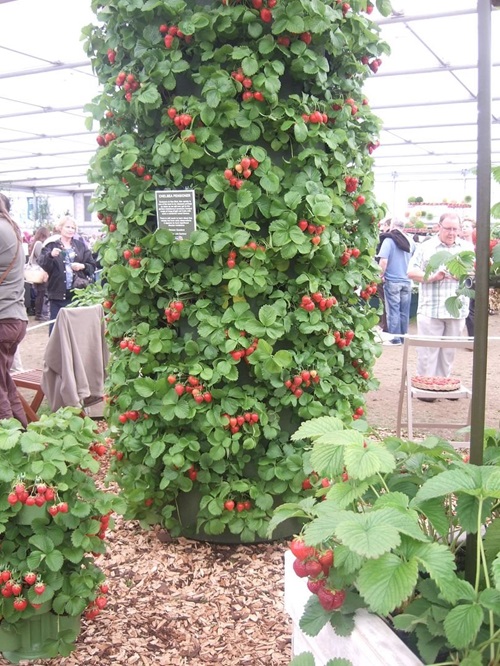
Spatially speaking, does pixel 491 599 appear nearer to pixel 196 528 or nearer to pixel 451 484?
pixel 451 484

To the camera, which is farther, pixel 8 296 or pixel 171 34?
pixel 8 296

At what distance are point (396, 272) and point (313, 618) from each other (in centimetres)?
804

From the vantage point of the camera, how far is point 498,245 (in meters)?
1.68

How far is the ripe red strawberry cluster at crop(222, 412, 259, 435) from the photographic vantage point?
298cm

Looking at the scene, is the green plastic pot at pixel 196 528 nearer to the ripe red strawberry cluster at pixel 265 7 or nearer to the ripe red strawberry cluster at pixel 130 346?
the ripe red strawberry cluster at pixel 130 346

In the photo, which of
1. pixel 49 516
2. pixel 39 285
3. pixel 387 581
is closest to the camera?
pixel 387 581

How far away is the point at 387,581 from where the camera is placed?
3.70 feet

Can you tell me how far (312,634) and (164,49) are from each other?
2.45 m

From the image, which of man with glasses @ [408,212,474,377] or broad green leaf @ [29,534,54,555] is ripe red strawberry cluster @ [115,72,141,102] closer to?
broad green leaf @ [29,534,54,555]

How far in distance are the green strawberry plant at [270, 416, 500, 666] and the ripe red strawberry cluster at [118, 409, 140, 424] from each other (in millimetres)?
1679

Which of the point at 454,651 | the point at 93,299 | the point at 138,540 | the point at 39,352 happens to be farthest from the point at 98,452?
the point at 39,352

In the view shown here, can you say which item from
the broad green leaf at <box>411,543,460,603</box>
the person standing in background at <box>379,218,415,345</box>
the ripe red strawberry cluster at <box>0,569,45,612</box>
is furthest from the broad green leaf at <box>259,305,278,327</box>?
the person standing in background at <box>379,218,415,345</box>

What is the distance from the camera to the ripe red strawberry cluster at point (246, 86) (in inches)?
110

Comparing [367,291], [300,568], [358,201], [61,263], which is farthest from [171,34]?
[61,263]
